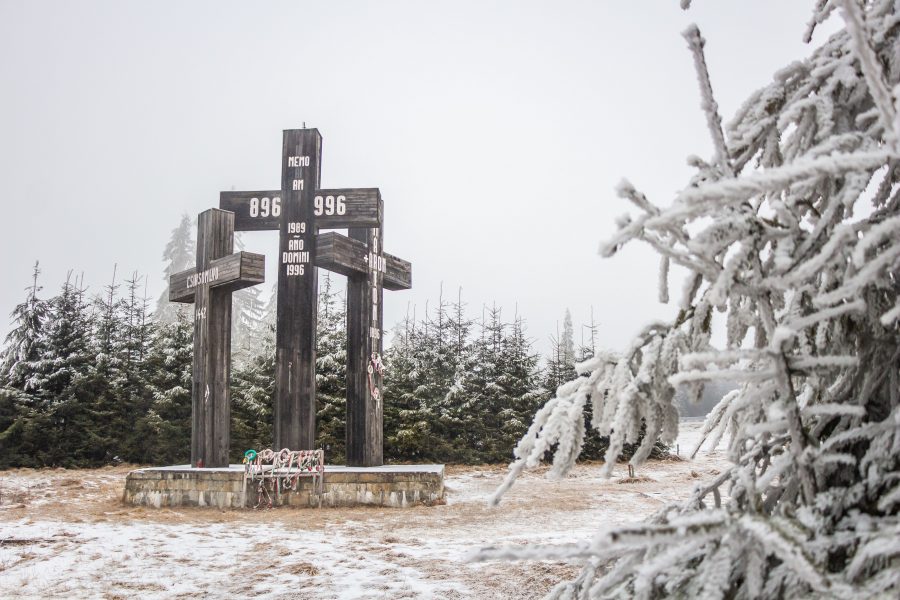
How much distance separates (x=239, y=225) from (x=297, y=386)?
310 cm

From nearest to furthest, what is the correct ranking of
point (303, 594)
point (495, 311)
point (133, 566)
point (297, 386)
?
point (303, 594), point (133, 566), point (297, 386), point (495, 311)

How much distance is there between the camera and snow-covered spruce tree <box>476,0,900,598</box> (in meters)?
1.05

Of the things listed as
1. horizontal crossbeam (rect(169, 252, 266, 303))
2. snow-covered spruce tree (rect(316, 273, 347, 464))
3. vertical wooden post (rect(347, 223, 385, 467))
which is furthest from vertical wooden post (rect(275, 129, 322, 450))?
snow-covered spruce tree (rect(316, 273, 347, 464))

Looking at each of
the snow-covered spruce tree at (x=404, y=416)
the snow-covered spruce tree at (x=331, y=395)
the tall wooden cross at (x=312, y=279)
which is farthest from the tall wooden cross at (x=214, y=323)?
the snow-covered spruce tree at (x=404, y=416)

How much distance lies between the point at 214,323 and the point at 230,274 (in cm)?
101

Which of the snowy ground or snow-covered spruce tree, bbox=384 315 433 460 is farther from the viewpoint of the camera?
snow-covered spruce tree, bbox=384 315 433 460

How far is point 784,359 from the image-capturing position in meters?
1.22

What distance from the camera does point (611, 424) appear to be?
155 centimetres

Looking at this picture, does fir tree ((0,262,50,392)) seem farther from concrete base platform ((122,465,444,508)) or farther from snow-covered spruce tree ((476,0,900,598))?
snow-covered spruce tree ((476,0,900,598))

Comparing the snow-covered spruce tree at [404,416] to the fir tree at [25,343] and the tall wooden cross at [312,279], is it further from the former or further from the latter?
the fir tree at [25,343]

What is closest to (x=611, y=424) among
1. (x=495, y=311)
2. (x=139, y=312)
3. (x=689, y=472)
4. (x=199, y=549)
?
(x=199, y=549)

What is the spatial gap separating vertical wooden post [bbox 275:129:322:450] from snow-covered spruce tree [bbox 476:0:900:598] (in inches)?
332

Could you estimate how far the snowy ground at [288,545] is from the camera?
4.68 metres

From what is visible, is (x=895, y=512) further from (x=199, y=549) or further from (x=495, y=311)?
(x=495, y=311)
